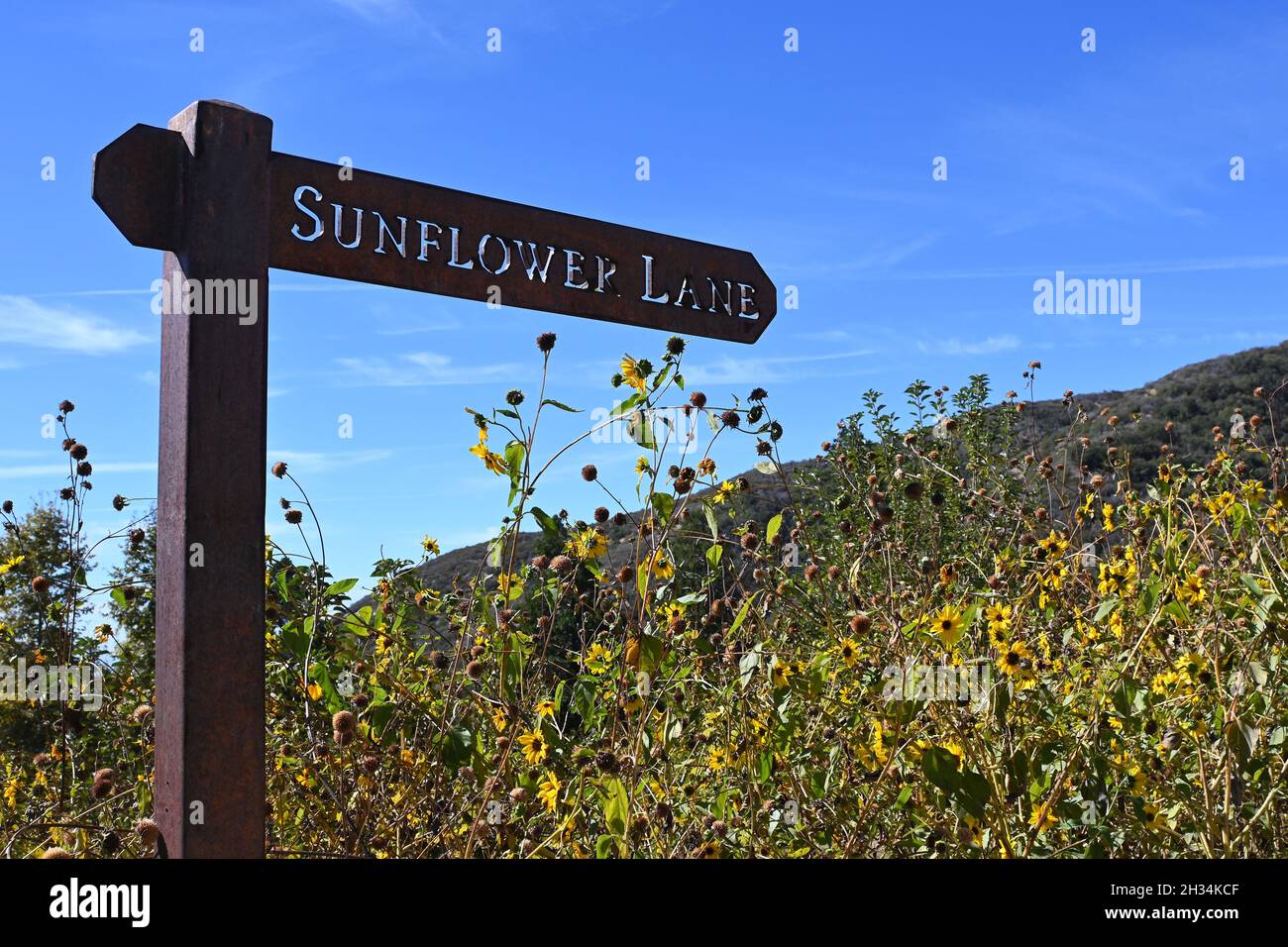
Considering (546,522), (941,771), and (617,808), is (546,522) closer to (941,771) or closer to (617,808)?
(617,808)

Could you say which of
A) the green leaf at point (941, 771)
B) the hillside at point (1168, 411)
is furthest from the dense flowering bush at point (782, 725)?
the hillside at point (1168, 411)

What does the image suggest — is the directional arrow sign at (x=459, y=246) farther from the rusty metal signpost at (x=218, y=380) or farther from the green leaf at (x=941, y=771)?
the green leaf at (x=941, y=771)

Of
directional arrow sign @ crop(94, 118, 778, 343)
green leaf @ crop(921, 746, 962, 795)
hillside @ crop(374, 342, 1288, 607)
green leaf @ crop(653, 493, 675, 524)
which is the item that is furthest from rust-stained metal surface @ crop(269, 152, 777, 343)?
hillside @ crop(374, 342, 1288, 607)

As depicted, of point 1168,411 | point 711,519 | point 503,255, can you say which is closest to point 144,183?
point 503,255

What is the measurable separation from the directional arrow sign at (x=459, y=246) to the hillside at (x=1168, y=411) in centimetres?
980

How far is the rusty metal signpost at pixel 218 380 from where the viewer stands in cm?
168

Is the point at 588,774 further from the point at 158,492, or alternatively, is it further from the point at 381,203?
the point at 381,203

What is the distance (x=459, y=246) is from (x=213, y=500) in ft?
2.15

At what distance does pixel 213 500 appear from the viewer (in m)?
1.71

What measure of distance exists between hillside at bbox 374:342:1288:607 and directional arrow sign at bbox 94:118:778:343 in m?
9.80

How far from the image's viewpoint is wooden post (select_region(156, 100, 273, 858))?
167cm

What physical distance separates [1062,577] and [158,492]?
7.35 ft

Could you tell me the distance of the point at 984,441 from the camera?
673 cm
